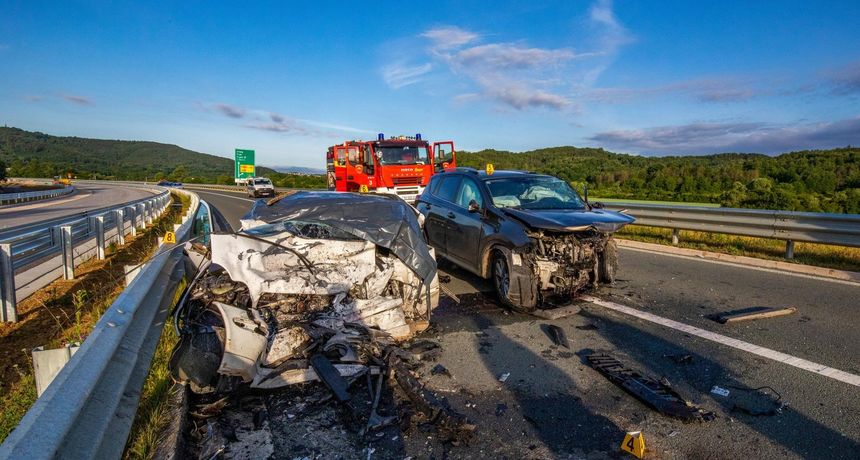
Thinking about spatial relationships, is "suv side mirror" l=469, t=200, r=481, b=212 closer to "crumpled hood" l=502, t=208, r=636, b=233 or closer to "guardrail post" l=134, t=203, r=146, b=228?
"crumpled hood" l=502, t=208, r=636, b=233

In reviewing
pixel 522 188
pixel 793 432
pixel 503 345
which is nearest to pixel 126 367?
pixel 503 345

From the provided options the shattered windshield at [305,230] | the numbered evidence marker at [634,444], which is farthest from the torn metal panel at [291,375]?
the numbered evidence marker at [634,444]

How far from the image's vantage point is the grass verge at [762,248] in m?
8.40

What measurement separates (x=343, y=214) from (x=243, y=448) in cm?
259

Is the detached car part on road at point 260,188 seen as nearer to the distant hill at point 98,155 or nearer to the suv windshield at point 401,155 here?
the suv windshield at point 401,155

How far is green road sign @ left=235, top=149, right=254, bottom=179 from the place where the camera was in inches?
1911

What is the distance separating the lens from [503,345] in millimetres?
4703

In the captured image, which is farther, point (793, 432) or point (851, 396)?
point (851, 396)

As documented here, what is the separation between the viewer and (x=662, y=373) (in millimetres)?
4027

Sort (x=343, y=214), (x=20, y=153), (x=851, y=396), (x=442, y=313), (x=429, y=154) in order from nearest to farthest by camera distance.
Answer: (x=851, y=396) < (x=343, y=214) < (x=442, y=313) < (x=429, y=154) < (x=20, y=153)

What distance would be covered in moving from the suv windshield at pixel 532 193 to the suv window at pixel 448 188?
2.76 feet

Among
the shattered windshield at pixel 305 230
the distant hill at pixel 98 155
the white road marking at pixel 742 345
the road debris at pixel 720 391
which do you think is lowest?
the road debris at pixel 720 391

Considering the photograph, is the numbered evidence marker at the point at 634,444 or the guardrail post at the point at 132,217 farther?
the guardrail post at the point at 132,217

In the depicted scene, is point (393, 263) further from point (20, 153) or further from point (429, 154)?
point (20, 153)
